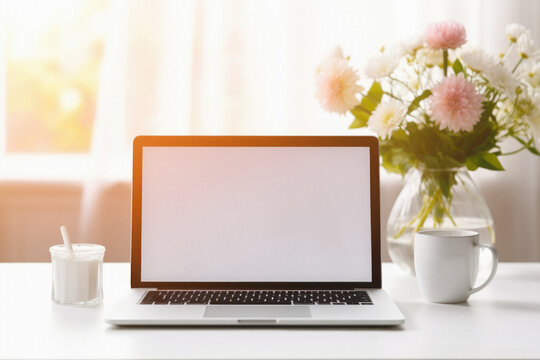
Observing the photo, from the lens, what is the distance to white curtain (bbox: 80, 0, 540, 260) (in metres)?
2.28

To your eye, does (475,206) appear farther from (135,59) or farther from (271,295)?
(135,59)

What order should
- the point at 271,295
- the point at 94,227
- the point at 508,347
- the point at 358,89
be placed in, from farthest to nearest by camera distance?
the point at 94,227
the point at 358,89
the point at 271,295
the point at 508,347

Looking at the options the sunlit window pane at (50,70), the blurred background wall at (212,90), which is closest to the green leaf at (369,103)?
the blurred background wall at (212,90)

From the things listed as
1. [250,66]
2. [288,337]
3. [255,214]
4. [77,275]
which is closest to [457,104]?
[255,214]

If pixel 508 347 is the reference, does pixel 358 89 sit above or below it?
above

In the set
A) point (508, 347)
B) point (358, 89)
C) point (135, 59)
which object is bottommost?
point (508, 347)

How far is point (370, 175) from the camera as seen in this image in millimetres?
1040

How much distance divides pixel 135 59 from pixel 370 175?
148 centimetres

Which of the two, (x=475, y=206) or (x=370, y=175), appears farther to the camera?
(x=475, y=206)

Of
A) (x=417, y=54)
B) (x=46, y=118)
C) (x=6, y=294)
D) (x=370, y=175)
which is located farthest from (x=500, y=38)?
(x=6, y=294)

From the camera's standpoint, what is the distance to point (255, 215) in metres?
1.04

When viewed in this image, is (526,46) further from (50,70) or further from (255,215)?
(50,70)

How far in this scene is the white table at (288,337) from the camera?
738 millimetres

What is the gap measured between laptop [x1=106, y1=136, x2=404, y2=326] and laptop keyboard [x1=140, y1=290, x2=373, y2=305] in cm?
2
